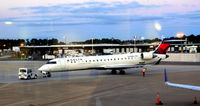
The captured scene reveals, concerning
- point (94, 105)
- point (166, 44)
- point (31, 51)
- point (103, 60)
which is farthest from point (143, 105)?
point (31, 51)

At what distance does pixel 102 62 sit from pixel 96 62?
35.9 inches

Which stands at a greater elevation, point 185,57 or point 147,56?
point 147,56

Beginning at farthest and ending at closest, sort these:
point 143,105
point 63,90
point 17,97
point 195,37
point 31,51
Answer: point 195,37
point 31,51
point 63,90
point 17,97
point 143,105

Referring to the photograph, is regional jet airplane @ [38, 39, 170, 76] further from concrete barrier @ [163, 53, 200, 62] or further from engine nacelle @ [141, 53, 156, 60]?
concrete barrier @ [163, 53, 200, 62]

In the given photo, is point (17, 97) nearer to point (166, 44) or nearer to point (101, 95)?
point (101, 95)

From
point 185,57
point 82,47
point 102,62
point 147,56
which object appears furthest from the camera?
point 82,47

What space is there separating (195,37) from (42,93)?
169 meters

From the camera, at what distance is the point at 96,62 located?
36.9 m

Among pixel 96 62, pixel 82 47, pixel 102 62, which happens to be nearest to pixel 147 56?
pixel 102 62

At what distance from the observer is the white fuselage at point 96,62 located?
35.5 m

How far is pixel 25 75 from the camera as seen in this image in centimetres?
3356

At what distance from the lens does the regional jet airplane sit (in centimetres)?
3553

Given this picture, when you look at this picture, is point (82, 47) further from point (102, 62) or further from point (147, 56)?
point (147, 56)

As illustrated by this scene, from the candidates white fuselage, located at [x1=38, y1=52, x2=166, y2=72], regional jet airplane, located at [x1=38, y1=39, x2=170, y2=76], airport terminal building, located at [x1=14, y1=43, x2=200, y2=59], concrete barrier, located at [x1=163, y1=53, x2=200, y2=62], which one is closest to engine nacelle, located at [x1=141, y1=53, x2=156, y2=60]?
regional jet airplane, located at [x1=38, y1=39, x2=170, y2=76]
